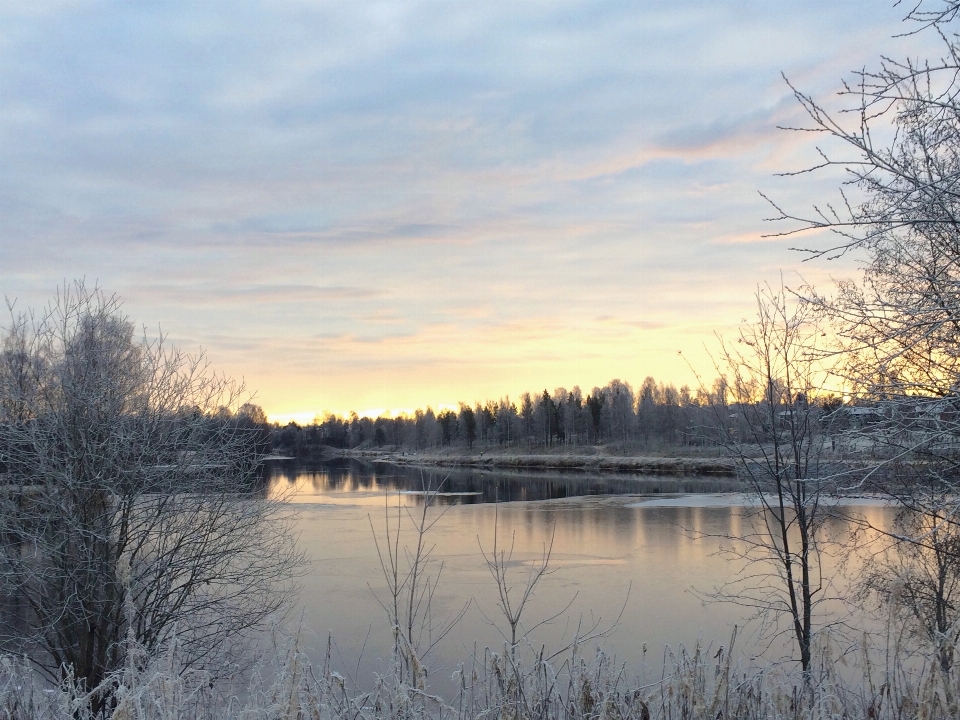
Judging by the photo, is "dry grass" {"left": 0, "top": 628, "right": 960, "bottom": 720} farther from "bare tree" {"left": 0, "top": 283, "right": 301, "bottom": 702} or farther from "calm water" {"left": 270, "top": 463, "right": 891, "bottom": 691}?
"bare tree" {"left": 0, "top": 283, "right": 301, "bottom": 702}

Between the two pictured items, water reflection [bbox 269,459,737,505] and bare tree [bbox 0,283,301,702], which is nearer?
bare tree [bbox 0,283,301,702]

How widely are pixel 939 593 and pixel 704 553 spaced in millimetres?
9236

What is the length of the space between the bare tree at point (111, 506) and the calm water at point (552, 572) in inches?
90.8

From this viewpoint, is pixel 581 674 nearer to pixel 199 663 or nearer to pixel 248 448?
pixel 199 663

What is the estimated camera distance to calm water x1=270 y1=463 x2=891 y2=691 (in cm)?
1373

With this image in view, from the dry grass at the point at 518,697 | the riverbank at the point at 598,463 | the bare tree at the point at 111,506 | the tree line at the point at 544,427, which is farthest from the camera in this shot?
the tree line at the point at 544,427

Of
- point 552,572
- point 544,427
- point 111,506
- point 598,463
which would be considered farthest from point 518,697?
point 544,427

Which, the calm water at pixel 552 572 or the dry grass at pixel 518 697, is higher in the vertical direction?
the dry grass at pixel 518 697

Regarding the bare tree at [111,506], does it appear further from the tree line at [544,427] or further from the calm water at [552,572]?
the tree line at [544,427]

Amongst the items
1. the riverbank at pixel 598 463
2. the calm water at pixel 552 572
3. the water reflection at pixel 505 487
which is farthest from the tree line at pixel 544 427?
the calm water at pixel 552 572

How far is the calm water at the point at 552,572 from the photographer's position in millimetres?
13734

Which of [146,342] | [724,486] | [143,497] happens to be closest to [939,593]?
[143,497]

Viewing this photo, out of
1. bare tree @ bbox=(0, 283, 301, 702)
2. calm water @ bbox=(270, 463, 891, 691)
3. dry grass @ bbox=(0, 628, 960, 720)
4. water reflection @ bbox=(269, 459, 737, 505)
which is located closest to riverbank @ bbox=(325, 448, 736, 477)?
water reflection @ bbox=(269, 459, 737, 505)

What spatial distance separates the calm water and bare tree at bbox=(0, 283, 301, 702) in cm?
231
